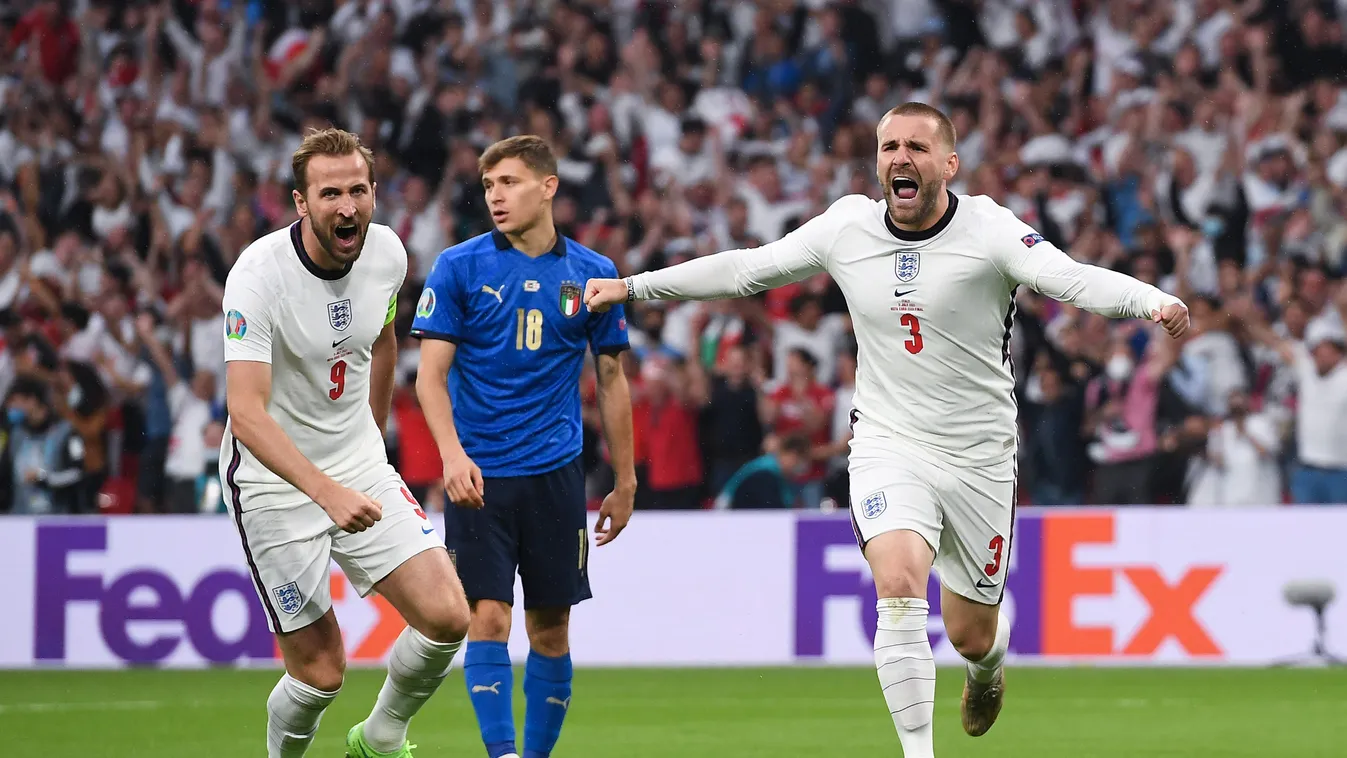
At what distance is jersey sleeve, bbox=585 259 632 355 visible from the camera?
26.2 ft

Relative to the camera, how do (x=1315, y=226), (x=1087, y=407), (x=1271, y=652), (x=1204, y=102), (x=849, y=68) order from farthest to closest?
(x=849, y=68) < (x=1204, y=102) < (x=1315, y=226) < (x=1087, y=407) < (x=1271, y=652)

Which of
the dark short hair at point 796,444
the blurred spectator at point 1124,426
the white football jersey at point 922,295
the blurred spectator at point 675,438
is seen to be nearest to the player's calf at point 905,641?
the white football jersey at point 922,295

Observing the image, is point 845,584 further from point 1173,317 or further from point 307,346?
point 1173,317

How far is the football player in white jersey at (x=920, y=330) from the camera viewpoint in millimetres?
7188

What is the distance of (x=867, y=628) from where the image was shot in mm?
13805

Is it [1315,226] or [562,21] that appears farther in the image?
[562,21]

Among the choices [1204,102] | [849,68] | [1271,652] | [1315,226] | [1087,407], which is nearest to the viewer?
[1271,652]

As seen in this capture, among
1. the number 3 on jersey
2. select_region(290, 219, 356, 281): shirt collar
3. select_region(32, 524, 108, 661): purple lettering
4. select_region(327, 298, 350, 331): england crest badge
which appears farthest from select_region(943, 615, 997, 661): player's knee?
select_region(32, 524, 108, 661): purple lettering

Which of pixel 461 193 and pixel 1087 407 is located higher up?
pixel 461 193

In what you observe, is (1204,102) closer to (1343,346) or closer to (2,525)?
(1343,346)

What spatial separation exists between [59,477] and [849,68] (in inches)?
334

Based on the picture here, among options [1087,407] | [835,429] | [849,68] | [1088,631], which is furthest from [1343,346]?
[849,68]

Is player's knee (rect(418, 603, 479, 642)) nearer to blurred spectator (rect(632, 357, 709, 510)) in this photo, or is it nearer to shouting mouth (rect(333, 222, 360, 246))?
shouting mouth (rect(333, 222, 360, 246))

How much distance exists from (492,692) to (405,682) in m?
0.34
